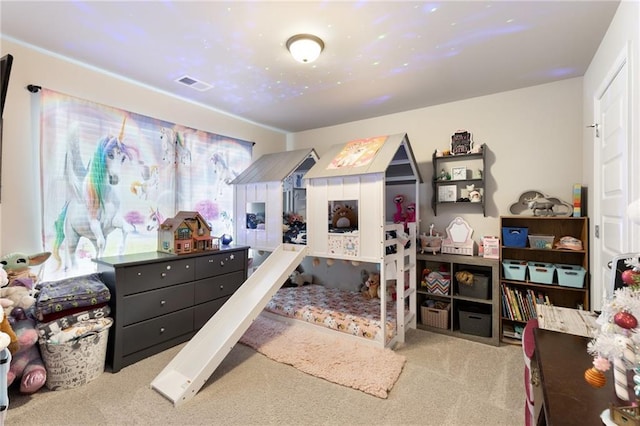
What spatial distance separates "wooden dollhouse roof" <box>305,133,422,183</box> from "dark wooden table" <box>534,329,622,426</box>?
175cm

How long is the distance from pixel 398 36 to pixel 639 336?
2.22 m

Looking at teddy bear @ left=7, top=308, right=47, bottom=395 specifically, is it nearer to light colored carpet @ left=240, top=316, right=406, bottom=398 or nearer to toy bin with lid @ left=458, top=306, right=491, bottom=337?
light colored carpet @ left=240, top=316, right=406, bottom=398

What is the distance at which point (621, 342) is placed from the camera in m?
0.82

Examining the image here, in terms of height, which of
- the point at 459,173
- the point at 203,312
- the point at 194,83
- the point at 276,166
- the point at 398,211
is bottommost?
the point at 203,312

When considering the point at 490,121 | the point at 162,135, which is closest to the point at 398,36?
the point at 490,121

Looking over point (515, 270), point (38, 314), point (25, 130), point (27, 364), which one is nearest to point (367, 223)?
point (515, 270)

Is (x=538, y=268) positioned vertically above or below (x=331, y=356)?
above

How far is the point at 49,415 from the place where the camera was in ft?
6.29

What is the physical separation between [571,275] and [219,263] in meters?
3.49

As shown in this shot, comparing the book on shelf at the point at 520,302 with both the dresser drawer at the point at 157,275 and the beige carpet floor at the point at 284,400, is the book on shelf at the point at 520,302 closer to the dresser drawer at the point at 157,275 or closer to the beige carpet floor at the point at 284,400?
the beige carpet floor at the point at 284,400

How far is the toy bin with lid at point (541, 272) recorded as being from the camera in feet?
9.20

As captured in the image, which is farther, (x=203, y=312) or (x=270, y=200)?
(x=270, y=200)

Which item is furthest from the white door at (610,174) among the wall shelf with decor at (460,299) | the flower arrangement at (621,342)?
the flower arrangement at (621,342)

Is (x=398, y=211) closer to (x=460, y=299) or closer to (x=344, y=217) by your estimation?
(x=344, y=217)
